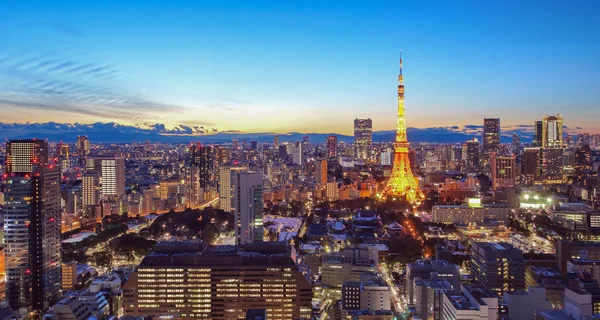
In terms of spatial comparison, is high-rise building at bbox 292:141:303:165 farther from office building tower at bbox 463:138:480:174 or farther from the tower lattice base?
the tower lattice base

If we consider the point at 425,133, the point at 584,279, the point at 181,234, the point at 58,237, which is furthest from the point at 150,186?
the point at 425,133

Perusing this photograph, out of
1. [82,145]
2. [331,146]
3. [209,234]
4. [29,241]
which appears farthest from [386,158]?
[29,241]

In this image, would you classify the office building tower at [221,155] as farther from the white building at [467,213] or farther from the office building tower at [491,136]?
the office building tower at [491,136]

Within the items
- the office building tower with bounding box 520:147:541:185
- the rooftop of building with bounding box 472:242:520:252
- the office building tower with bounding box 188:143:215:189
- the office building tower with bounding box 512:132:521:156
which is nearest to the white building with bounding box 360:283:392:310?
the rooftop of building with bounding box 472:242:520:252

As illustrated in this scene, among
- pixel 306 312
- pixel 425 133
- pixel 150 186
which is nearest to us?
pixel 306 312

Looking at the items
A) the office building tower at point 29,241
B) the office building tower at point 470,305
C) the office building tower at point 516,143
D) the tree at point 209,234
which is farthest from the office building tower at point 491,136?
the office building tower at point 29,241

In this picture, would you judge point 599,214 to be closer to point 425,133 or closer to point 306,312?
point 306,312
